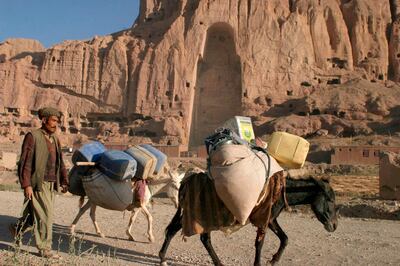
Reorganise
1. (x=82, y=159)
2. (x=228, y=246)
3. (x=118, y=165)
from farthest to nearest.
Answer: (x=82, y=159)
(x=228, y=246)
(x=118, y=165)

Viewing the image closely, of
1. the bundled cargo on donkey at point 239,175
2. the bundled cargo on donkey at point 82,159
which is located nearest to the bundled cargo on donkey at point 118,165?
the bundled cargo on donkey at point 82,159

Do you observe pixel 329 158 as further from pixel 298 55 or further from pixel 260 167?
pixel 260 167

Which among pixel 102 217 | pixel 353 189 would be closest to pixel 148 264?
pixel 102 217

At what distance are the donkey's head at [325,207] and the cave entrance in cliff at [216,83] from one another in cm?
4455

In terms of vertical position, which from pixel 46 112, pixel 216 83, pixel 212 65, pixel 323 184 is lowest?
pixel 323 184

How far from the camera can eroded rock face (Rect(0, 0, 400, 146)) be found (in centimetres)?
4956

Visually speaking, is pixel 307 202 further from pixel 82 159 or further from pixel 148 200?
pixel 82 159

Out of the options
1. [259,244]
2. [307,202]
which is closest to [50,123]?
[259,244]

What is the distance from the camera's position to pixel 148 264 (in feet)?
21.2

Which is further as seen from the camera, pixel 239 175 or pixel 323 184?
pixel 323 184

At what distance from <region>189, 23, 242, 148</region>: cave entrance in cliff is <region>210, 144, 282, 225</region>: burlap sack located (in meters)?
44.8

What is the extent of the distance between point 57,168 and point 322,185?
3.65m

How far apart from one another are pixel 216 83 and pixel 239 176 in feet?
155

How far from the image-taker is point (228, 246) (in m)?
7.73
